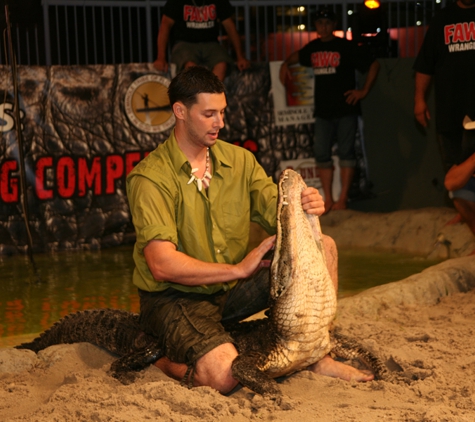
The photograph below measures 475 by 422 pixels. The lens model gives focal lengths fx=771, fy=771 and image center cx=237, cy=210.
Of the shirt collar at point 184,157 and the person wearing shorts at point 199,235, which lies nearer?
the person wearing shorts at point 199,235

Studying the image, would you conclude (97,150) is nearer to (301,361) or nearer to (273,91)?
(273,91)

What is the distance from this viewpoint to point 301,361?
335 centimetres

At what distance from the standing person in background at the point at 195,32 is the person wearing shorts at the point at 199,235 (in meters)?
4.49

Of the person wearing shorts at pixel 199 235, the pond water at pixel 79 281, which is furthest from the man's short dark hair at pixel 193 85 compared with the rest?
the pond water at pixel 79 281

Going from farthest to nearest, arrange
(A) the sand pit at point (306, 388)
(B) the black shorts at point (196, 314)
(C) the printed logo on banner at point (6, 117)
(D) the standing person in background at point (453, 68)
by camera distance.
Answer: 1. (C) the printed logo on banner at point (6, 117)
2. (D) the standing person in background at point (453, 68)
3. (B) the black shorts at point (196, 314)
4. (A) the sand pit at point (306, 388)

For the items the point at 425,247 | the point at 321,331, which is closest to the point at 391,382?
the point at 321,331

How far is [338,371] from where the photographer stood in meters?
3.45

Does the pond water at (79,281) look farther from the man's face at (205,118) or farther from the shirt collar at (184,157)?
the man's face at (205,118)

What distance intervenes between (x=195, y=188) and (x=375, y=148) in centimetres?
594

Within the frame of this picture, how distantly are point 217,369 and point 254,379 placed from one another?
0.18 metres

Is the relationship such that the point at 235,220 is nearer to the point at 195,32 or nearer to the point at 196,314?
the point at 196,314

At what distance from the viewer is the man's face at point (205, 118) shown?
140 inches

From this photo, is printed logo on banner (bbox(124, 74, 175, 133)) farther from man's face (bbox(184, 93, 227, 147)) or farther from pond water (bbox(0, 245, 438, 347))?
man's face (bbox(184, 93, 227, 147))

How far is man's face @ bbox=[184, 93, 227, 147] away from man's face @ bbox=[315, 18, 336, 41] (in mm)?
5129
